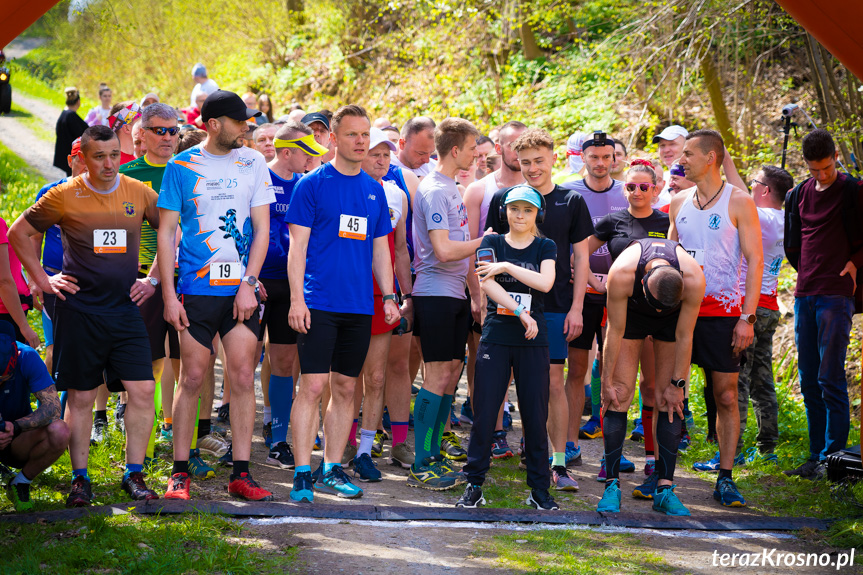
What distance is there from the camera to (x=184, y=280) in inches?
193

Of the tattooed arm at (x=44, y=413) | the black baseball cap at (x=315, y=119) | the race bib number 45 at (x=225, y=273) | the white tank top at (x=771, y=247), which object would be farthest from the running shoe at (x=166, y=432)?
the white tank top at (x=771, y=247)

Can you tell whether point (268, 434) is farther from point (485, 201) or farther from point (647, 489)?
point (647, 489)

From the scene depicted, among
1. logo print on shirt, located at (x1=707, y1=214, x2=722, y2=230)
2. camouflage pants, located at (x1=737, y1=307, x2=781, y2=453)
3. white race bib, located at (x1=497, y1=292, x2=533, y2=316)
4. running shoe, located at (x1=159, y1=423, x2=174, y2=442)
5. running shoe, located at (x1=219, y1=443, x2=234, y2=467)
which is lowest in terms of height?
running shoe, located at (x1=219, y1=443, x2=234, y2=467)

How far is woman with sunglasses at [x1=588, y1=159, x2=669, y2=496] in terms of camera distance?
5.80 metres

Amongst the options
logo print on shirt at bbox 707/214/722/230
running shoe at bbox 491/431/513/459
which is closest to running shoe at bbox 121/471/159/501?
running shoe at bbox 491/431/513/459

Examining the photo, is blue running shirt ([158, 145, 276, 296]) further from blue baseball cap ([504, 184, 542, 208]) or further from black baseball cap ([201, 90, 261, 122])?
blue baseball cap ([504, 184, 542, 208])

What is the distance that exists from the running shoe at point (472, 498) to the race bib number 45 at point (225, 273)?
191 cm

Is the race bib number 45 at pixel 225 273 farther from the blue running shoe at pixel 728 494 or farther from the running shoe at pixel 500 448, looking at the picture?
the blue running shoe at pixel 728 494

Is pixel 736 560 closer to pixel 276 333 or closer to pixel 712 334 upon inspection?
pixel 712 334

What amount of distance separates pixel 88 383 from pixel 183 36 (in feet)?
67.9

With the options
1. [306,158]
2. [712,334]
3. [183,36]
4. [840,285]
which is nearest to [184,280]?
[306,158]

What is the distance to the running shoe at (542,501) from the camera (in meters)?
5.03

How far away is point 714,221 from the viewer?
5449 millimetres

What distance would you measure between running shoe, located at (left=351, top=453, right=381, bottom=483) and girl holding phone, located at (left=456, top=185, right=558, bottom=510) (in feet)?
2.46
